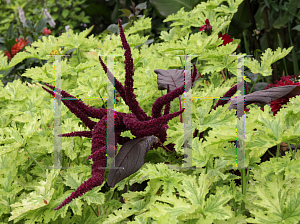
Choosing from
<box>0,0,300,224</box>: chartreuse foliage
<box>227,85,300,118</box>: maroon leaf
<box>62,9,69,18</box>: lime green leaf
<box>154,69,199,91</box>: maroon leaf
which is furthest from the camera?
<box>62,9,69,18</box>: lime green leaf

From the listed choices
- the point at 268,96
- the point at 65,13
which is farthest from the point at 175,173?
the point at 65,13

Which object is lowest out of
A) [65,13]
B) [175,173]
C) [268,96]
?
[175,173]

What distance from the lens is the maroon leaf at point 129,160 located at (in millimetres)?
547

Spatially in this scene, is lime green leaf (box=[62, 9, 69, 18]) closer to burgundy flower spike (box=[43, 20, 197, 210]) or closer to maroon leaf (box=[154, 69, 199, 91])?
maroon leaf (box=[154, 69, 199, 91])

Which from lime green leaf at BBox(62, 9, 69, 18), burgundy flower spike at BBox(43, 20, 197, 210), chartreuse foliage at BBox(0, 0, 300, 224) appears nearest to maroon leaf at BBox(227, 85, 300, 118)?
chartreuse foliage at BBox(0, 0, 300, 224)

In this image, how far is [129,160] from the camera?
0.58m

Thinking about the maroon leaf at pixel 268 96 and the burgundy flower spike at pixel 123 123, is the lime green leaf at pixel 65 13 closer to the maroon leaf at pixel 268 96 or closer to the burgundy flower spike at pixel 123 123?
the burgundy flower spike at pixel 123 123

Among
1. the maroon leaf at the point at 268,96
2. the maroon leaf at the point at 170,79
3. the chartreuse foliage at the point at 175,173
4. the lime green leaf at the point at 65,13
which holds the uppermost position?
the lime green leaf at the point at 65,13

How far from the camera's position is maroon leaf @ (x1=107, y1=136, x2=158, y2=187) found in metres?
0.55

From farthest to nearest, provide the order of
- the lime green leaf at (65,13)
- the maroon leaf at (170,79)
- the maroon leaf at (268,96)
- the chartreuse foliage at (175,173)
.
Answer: the lime green leaf at (65,13) < the maroon leaf at (170,79) < the maroon leaf at (268,96) < the chartreuse foliage at (175,173)

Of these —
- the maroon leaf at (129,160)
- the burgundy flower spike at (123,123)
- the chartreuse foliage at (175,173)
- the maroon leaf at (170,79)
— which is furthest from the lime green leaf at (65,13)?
the maroon leaf at (129,160)

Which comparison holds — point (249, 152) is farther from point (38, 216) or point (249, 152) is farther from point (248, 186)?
point (38, 216)

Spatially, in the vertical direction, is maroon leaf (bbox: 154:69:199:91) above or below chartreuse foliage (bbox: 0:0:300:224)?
above

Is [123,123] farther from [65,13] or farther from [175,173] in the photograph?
[65,13]
